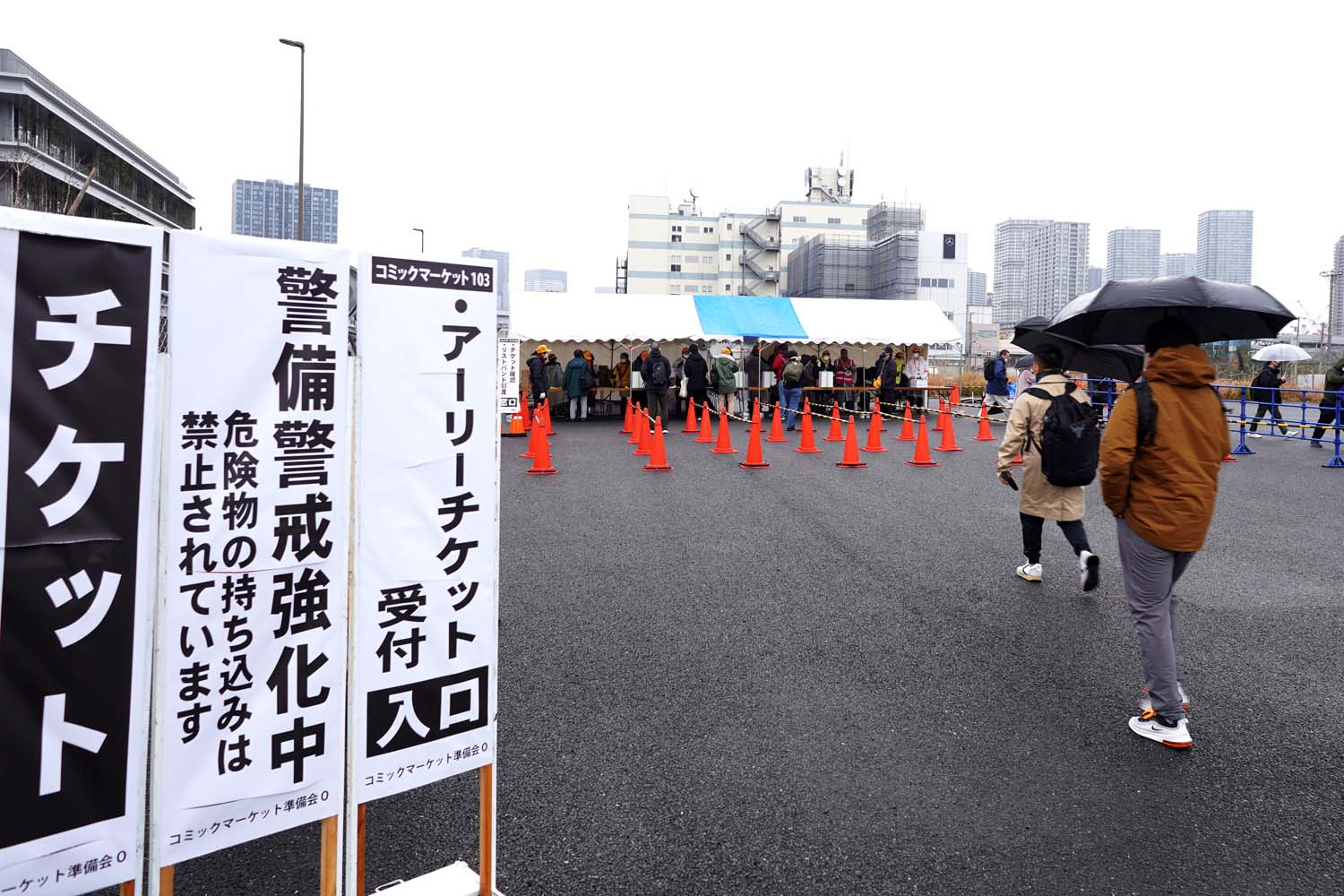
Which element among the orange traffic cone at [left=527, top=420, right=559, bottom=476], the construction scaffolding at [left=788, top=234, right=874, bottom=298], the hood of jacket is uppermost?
the construction scaffolding at [left=788, top=234, right=874, bottom=298]

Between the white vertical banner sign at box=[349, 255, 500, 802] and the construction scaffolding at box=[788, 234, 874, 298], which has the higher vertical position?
the construction scaffolding at box=[788, 234, 874, 298]

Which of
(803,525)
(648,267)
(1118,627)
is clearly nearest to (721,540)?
(803,525)

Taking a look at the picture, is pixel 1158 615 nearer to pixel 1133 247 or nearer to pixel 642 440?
pixel 642 440

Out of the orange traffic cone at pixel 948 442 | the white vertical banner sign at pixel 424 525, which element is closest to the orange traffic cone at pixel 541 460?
the orange traffic cone at pixel 948 442

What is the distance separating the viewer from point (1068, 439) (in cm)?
612

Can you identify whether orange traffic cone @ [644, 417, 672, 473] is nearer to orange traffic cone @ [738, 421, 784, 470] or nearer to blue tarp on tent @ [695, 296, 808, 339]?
orange traffic cone @ [738, 421, 784, 470]

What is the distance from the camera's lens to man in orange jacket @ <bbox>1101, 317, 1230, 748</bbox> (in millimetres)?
3896

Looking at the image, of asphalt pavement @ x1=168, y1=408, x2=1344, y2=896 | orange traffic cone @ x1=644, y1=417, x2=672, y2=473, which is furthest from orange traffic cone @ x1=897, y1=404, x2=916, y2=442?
asphalt pavement @ x1=168, y1=408, x2=1344, y2=896

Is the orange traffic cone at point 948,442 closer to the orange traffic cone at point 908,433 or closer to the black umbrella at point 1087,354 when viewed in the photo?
the orange traffic cone at point 908,433

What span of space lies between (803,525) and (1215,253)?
13843cm

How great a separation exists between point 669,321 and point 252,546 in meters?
21.9

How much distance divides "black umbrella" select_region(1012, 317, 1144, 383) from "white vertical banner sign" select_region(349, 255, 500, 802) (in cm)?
477

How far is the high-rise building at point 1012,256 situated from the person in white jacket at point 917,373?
130 metres

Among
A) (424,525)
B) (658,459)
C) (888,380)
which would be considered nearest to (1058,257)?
(888,380)
